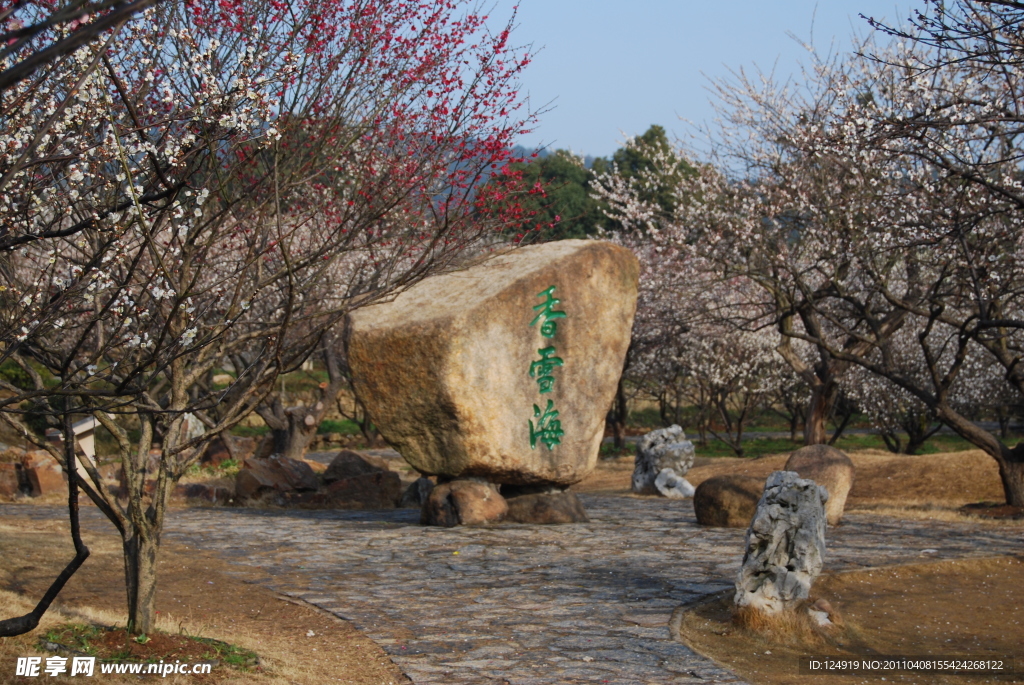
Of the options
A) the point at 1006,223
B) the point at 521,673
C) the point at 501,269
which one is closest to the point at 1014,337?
the point at 1006,223

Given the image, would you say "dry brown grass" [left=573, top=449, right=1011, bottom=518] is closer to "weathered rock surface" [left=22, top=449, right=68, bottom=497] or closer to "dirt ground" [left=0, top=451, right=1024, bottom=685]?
"dirt ground" [left=0, top=451, right=1024, bottom=685]

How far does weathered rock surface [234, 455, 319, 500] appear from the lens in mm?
14219

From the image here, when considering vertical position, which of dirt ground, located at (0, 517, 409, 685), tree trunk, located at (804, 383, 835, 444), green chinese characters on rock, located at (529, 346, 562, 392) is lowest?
dirt ground, located at (0, 517, 409, 685)

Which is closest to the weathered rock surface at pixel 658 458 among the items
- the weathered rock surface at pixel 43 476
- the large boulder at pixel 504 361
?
the large boulder at pixel 504 361

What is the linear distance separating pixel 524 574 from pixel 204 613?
2.97 metres

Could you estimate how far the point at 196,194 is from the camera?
218 inches

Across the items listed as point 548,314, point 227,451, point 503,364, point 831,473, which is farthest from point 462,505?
point 227,451

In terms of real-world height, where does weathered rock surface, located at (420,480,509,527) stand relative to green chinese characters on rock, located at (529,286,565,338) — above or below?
below

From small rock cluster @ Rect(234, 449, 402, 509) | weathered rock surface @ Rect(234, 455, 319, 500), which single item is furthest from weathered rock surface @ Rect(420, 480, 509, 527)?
weathered rock surface @ Rect(234, 455, 319, 500)

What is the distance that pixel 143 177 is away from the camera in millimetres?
6129

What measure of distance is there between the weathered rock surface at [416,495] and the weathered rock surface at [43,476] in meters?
5.31

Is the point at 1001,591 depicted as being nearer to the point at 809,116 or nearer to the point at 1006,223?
the point at 1006,223

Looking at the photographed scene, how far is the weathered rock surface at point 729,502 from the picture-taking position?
11469 mm

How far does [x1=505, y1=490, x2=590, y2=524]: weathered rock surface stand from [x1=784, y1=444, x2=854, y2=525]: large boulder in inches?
115
